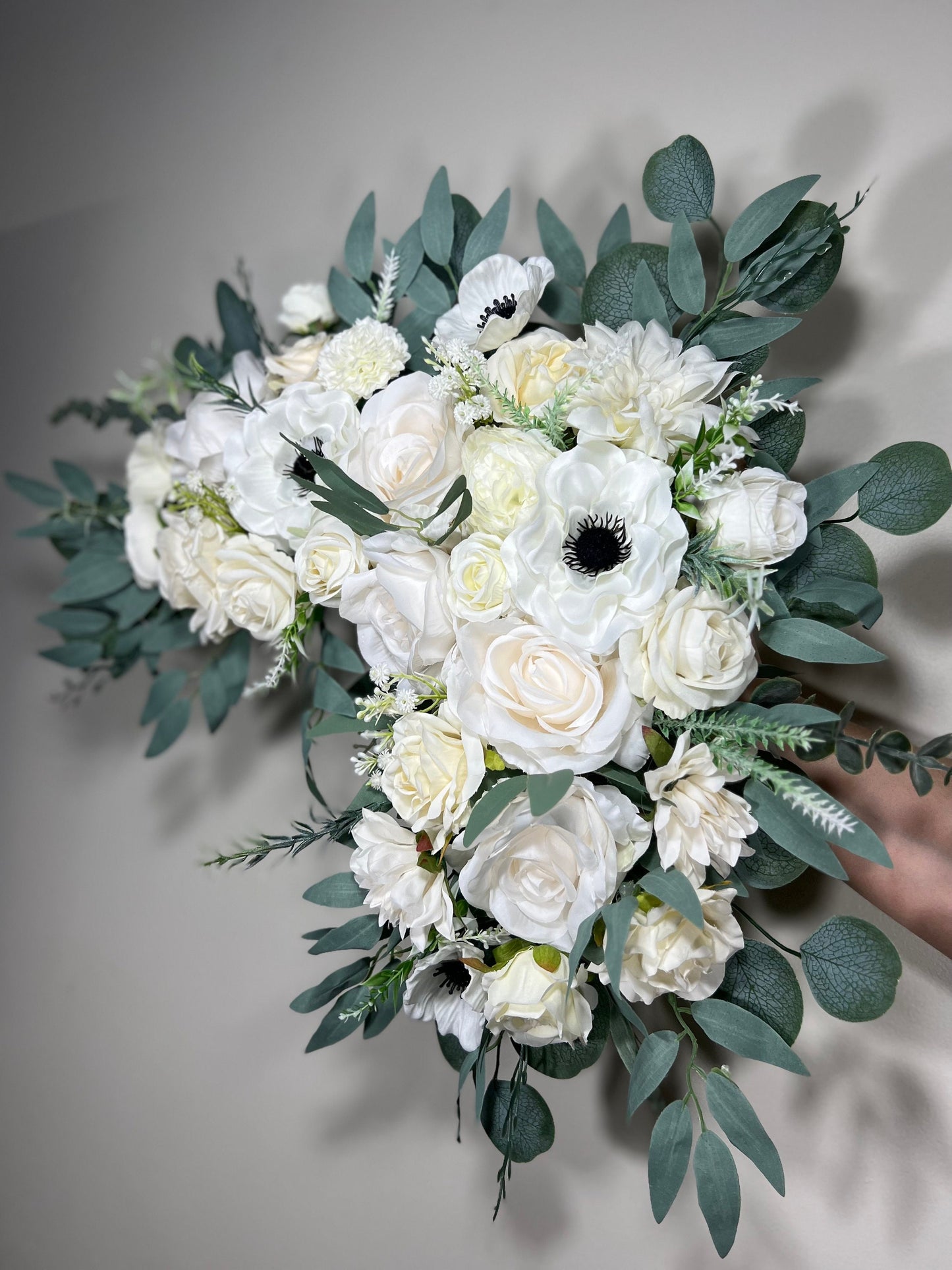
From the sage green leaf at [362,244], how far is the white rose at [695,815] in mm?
647

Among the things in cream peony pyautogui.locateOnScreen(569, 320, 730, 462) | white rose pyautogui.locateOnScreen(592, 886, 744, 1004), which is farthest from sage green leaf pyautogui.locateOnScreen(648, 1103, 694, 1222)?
cream peony pyautogui.locateOnScreen(569, 320, 730, 462)

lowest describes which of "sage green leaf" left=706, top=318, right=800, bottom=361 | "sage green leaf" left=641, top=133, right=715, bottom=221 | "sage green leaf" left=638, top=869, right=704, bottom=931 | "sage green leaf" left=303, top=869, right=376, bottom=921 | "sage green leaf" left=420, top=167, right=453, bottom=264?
"sage green leaf" left=638, top=869, right=704, bottom=931

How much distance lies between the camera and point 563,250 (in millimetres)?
896

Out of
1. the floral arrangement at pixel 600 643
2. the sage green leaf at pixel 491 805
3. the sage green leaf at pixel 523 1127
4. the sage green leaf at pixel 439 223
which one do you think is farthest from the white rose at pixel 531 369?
the sage green leaf at pixel 523 1127

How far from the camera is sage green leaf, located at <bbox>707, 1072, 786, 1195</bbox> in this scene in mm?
699

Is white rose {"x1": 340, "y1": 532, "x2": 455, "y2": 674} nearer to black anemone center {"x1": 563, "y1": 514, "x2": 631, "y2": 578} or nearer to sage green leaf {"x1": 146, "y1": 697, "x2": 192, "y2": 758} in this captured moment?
black anemone center {"x1": 563, "y1": 514, "x2": 631, "y2": 578}

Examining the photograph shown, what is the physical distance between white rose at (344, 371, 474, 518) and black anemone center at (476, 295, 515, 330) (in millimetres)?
82

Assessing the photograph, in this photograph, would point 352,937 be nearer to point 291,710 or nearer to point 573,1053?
point 573,1053

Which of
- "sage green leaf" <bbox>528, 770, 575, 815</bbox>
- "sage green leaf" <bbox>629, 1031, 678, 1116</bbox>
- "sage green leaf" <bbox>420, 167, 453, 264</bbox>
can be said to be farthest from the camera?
"sage green leaf" <bbox>420, 167, 453, 264</bbox>

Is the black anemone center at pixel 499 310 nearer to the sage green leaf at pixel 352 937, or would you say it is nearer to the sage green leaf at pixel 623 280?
the sage green leaf at pixel 623 280

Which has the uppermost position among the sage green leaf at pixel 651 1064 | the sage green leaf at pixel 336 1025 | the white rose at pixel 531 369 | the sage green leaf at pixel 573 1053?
the white rose at pixel 531 369

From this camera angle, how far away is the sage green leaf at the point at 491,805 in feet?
2.12

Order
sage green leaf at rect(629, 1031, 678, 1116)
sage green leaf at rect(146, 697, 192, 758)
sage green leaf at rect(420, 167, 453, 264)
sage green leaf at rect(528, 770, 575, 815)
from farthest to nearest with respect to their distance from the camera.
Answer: sage green leaf at rect(146, 697, 192, 758) < sage green leaf at rect(420, 167, 453, 264) < sage green leaf at rect(629, 1031, 678, 1116) < sage green leaf at rect(528, 770, 575, 815)

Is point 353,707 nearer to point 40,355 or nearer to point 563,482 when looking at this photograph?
point 563,482
